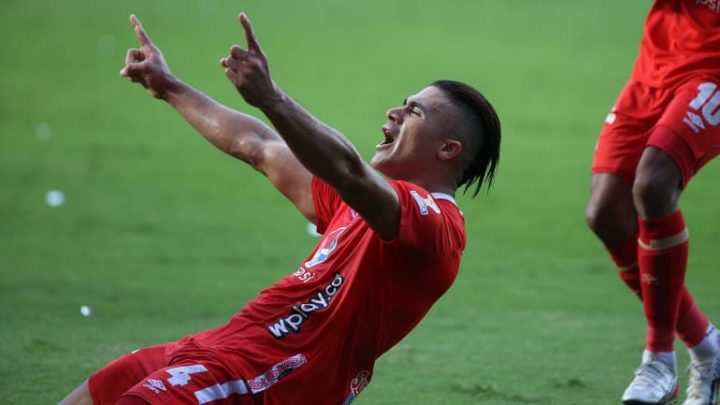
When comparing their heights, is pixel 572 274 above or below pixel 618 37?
below

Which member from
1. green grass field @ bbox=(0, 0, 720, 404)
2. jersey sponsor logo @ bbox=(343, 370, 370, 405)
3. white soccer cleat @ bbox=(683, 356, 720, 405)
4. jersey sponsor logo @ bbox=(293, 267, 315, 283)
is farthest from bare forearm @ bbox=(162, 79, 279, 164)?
white soccer cleat @ bbox=(683, 356, 720, 405)

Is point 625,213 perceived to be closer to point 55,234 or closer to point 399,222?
point 399,222

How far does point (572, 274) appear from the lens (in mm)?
8688

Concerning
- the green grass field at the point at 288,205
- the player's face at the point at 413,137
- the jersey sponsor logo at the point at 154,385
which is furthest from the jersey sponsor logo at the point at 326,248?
the green grass field at the point at 288,205

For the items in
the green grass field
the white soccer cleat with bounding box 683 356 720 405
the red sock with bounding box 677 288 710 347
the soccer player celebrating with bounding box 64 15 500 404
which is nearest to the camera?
the soccer player celebrating with bounding box 64 15 500 404

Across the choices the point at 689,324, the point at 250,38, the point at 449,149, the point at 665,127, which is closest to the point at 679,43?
the point at 665,127

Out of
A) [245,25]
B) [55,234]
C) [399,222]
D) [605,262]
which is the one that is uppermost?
[245,25]

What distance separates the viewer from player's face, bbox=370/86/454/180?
3.94 metres

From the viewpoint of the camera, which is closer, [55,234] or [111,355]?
[111,355]

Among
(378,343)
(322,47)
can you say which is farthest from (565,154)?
(378,343)

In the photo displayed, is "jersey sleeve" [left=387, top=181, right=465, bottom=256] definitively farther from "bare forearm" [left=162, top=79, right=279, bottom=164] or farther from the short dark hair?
"bare forearm" [left=162, top=79, right=279, bottom=164]

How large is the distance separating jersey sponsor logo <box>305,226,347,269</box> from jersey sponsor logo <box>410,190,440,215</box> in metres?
0.34

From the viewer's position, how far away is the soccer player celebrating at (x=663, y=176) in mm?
5059

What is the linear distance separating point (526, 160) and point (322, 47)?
525 centimetres
